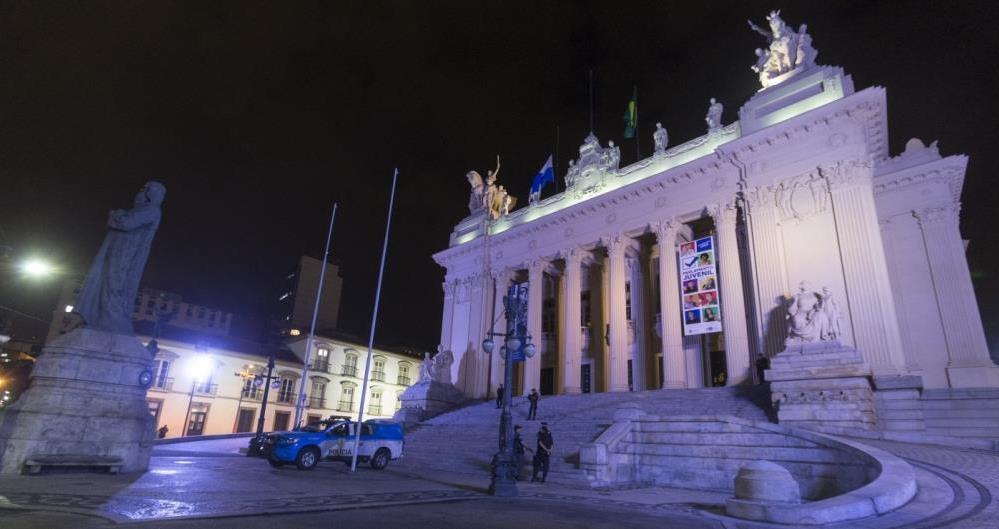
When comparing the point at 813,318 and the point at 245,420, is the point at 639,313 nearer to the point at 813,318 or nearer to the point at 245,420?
the point at 813,318

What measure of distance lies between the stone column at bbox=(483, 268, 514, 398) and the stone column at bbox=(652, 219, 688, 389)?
1034 cm

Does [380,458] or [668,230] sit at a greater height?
[668,230]

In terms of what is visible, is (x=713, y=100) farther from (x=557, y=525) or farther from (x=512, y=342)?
(x=557, y=525)

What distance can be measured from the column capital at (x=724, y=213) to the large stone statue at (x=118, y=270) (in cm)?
2125

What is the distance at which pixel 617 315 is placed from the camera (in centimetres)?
2594

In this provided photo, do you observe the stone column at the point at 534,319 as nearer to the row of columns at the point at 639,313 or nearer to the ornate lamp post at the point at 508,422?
the row of columns at the point at 639,313

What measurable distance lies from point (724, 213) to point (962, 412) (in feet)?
35.7

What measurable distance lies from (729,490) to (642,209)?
17.1 metres

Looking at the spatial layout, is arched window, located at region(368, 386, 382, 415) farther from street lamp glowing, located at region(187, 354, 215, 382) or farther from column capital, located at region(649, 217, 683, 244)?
column capital, located at region(649, 217, 683, 244)

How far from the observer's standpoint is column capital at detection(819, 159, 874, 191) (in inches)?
766

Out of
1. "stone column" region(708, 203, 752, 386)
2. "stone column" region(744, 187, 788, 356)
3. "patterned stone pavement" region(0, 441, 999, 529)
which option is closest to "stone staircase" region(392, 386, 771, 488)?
"stone column" region(708, 203, 752, 386)

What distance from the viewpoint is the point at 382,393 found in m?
49.5

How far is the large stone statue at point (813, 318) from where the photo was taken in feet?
54.3

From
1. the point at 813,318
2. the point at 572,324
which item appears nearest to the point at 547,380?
the point at 572,324
